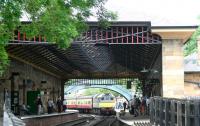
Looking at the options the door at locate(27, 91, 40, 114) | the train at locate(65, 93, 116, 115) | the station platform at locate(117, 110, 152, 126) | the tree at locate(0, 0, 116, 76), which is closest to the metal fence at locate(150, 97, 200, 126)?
the tree at locate(0, 0, 116, 76)

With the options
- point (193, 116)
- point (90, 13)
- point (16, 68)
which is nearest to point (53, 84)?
point (16, 68)

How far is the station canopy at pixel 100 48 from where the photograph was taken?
2906 cm

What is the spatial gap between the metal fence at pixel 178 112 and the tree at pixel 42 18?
10.3 ft

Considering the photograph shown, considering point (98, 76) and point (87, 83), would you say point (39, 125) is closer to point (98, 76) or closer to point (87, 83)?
point (98, 76)

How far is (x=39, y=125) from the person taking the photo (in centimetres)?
2947

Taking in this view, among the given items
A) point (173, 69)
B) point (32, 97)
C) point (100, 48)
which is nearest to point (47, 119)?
point (100, 48)

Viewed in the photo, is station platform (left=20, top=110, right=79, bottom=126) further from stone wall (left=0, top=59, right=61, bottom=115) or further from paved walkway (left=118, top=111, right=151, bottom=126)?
paved walkway (left=118, top=111, right=151, bottom=126)

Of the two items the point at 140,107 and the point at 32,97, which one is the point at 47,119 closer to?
the point at 32,97

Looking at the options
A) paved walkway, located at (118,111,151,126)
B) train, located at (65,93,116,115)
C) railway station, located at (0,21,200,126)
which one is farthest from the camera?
train, located at (65,93,116,115)

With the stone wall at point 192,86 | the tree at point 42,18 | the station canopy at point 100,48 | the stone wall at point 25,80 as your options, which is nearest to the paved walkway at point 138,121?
the station canopy at point 100,48

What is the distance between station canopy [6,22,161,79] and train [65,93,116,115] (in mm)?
7005

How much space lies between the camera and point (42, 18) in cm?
1318

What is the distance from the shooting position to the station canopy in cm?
2906

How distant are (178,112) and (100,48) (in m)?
23.9
